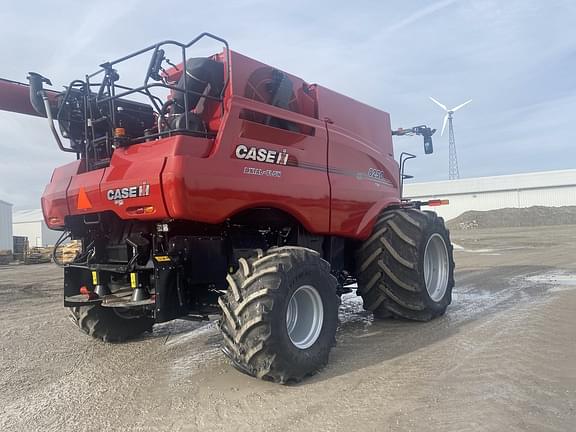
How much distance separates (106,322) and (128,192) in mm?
2070

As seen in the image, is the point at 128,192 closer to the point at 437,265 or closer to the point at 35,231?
the point at 437,265

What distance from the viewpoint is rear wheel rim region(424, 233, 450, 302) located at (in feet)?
23.0

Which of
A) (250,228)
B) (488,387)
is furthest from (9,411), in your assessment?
(488,387)

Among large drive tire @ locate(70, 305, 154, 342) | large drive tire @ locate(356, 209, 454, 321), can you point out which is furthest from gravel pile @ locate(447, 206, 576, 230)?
large drive tire @ locate(70, 305, 154, 342)

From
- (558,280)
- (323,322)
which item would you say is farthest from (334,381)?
(558,280)

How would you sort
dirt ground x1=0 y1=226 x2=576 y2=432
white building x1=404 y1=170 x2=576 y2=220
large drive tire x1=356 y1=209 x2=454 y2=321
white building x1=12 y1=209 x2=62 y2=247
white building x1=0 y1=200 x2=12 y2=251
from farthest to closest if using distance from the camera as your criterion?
white building x1=404 y1=170 x2=576 y2=220 < white building x1=12 y1=209 x2=62 y2=247 < white building x1=0 y1=200 x2=12 y2=251 < large drive tire x1=356 y1=209 x2=454 y2=321 < dirt ground x1=0 y1=226 x2=576 y2=432

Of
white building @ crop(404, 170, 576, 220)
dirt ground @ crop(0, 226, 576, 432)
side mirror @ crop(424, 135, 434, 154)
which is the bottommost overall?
dirt ground @ crop(0, 226, 576, 432)

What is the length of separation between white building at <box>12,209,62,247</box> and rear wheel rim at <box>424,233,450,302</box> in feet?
137

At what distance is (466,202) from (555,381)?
56.2m

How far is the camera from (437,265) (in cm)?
712

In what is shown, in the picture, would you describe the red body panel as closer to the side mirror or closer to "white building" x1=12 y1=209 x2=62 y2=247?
the side mirror

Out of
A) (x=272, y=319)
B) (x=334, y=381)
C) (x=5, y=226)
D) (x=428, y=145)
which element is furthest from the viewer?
(x=5, y=226)

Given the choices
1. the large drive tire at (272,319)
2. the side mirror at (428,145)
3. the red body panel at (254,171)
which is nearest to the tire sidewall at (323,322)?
the large drive tire at (272,319)

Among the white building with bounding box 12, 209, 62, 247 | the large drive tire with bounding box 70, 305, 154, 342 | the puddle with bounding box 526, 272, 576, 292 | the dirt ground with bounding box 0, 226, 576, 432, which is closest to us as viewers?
the dirt ground with bounding box 0, 226, 576, 432
